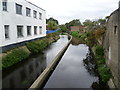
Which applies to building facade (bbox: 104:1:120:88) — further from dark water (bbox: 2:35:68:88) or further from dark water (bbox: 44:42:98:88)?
dark water (bbox: 2:35:68:88)

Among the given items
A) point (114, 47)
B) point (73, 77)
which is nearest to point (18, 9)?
point (73, 77)

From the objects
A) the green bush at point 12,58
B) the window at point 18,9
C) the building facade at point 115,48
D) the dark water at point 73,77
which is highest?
the window at point 18,9

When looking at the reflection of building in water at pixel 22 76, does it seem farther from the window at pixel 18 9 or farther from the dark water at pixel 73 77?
the window at pixel 18 9

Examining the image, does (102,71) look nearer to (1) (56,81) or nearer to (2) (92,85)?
(2) (92,85)

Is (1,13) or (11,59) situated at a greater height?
(1,13)

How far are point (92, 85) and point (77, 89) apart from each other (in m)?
1.36

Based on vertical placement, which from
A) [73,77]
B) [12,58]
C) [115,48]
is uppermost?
[115,48]

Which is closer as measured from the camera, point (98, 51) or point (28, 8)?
point (98, 51)

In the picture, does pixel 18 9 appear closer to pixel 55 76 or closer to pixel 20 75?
pixel 20 75

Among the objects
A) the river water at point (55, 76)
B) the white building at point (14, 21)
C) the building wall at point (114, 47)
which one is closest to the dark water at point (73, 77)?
the river water at point (55, 76)

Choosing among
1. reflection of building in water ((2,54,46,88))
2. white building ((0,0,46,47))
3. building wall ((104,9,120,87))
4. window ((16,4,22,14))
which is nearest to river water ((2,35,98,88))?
reflection of building in water ((2,54,46,88))

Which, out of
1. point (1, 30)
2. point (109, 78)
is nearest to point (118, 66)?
point (109, 78)

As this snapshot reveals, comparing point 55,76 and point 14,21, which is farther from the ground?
point 14,21

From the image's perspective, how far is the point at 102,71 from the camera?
9.59m
